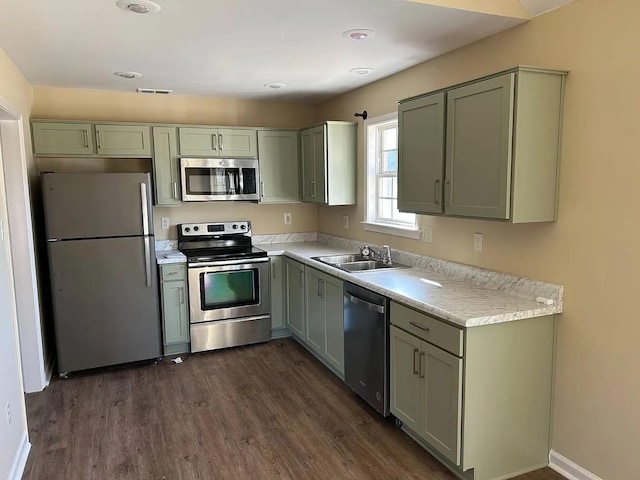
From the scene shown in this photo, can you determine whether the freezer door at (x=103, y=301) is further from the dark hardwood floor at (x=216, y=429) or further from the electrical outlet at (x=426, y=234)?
the electrical outlet at (x=426, y=234)

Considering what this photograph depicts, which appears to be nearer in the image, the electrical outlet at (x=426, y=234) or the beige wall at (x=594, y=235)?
the beige wall at (x=594, y=235)

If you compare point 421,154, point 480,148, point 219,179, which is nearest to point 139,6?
point 421,154

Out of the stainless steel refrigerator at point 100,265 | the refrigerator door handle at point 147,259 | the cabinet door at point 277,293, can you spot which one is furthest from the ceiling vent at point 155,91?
the cabinet door at point 277,293

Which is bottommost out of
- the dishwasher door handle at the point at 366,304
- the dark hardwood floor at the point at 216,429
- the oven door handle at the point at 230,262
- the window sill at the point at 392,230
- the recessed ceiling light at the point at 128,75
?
the dark hardwood floor at the point at 216,429

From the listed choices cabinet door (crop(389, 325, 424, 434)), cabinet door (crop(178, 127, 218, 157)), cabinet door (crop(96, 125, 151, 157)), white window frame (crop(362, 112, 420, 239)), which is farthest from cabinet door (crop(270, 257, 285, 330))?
cabinet door (crop(389, 325, 424, 434))

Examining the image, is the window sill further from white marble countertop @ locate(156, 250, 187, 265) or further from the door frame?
the door frame

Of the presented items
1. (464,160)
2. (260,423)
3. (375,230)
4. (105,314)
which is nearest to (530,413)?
(464,160)

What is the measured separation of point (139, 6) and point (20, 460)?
8.23 ft

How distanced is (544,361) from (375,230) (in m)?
1.94

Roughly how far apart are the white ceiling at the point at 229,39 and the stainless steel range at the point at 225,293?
1552 millimetres

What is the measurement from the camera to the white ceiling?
2.35 m

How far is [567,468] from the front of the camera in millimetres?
2451

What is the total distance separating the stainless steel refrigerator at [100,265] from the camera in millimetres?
3699

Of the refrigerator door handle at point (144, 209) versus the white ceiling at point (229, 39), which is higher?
the white ceiling at point (229, 39)
